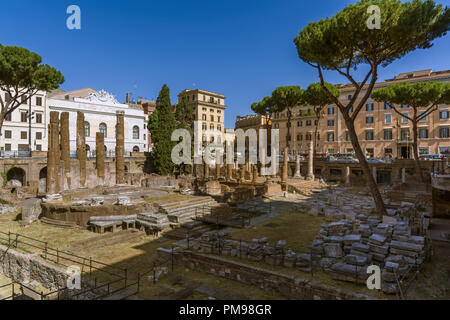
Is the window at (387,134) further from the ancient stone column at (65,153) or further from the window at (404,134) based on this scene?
the ancient stone column at (65,153)

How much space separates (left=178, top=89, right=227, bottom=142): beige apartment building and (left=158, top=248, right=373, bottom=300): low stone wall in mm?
54068

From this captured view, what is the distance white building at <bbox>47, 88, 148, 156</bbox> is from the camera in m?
41.5

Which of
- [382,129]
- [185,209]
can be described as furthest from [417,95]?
[185,209]

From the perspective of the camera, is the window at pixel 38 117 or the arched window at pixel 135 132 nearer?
the window at pixel 38 117

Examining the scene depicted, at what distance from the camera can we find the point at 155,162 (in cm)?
4219

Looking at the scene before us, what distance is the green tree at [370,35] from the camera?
13.3m

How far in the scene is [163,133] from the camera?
1641 inches

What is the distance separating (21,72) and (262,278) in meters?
29.9

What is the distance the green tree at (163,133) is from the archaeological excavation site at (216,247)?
14.9 metres

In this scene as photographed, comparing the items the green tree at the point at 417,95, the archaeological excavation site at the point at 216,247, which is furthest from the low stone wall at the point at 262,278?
the green tree at the point at 417,95

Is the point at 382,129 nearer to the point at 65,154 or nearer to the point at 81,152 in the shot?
the point at 81,152

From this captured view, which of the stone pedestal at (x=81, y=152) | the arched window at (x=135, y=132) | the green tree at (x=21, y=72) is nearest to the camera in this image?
the green tree at (x=21, y=72)

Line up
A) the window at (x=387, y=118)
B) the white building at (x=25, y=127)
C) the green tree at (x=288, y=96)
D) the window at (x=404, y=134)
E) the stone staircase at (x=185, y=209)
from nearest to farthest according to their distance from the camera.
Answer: the stone staircase at (x=185, y=209) → the white building at (x=25, y=127) → the green tree at (x=288, y=96) → the window at (x=404, y=134) → the window at (x=387, y=118)
